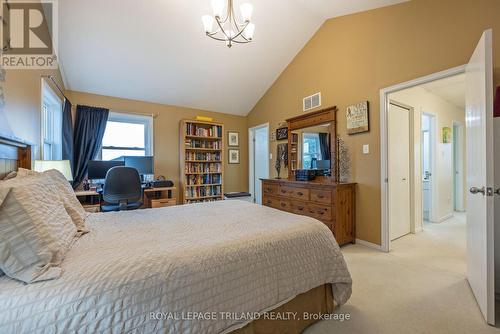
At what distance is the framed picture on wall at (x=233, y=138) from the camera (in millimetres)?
5227

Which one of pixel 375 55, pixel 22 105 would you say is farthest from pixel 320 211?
pixel 22 105

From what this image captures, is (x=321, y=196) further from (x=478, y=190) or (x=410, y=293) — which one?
(x=478, y=190)

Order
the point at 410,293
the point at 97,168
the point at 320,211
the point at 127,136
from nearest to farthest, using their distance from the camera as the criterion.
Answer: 1. the point at 410,293
2. the point at 320,211
3. the point at 97,168
4. the point at 127,136

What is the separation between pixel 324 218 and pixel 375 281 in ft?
3.13

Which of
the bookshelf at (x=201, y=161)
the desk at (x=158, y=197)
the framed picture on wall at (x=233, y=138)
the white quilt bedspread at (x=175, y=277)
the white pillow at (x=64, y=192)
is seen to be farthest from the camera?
the framed picture on wall at (x=233, y=138)

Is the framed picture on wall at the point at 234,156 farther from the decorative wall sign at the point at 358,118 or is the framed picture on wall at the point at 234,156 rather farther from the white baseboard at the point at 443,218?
the white baseboard at the point at 443,218

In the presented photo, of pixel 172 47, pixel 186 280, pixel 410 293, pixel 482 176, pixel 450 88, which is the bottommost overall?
pixel 410 293

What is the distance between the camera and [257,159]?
17.3 feet

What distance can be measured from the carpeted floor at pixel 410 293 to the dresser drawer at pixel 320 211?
477mm

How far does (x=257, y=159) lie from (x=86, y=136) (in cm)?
333

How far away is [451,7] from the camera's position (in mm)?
2160

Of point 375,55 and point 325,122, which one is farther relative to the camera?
point 325,122

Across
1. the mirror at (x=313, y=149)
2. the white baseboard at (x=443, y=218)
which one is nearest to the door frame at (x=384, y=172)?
the mirror at (x=313, y=149)

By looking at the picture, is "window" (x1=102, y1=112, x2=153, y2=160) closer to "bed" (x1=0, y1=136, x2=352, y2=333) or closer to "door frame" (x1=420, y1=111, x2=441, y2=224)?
"bed" (x1=0, y1=136, x2=352, y2=333)
